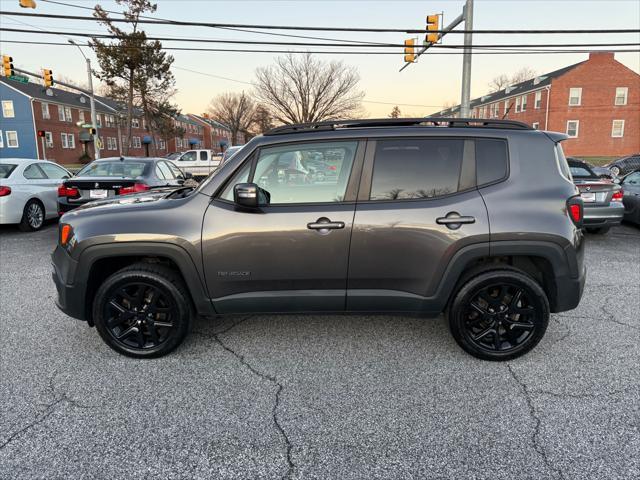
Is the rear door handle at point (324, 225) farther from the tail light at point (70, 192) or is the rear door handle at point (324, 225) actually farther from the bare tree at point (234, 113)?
the bare tree at point (234, 113)

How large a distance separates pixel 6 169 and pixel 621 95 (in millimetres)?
54042

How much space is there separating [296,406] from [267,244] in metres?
1.13

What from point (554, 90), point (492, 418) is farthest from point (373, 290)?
point (554, 90)

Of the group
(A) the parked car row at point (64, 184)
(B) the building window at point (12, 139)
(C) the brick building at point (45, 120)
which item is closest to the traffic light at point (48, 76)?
(A) the parked car row at point (64, 184)

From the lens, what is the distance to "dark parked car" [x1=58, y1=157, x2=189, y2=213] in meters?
7.43

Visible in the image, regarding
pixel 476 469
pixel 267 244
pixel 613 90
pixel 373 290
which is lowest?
pixel 476 469

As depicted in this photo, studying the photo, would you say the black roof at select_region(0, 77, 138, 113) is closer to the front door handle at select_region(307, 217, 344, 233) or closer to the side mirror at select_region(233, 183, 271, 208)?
the side mirror at select_region(233, 183, 271, 208)

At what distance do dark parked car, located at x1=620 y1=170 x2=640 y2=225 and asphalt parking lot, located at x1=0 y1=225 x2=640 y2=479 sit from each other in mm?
6112

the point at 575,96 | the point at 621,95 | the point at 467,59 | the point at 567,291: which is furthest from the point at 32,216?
the point at 621,95

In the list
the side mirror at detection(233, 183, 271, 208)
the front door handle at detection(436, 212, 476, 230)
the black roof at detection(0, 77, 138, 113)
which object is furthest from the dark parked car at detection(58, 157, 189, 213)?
the black roof at detection(0, 77, 138, 113)

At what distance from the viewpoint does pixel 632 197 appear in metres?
8.89

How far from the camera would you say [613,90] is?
43.8 meters

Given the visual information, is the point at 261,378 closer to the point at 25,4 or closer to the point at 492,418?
the point at 492,418

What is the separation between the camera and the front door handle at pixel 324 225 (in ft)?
9.91
